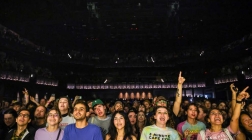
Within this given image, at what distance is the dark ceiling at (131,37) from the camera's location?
1234cm

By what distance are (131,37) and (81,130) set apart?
1533 centimetres

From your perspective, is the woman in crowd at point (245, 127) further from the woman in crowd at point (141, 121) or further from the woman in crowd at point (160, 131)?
the woman in crowd at point (141, 121)

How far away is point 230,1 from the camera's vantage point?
11953mm

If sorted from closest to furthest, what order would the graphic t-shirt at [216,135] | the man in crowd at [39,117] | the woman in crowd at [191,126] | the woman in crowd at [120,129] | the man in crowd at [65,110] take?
the graphic t-shirt at [216,135], the woman in crowd at [120,129], the woman in crowd at [191,126], the man in crowd at [65,110], the man in crowd at [39,117]

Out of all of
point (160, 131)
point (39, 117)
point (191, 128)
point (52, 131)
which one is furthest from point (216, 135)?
point (39, 117)

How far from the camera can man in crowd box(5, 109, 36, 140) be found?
10.9 feet

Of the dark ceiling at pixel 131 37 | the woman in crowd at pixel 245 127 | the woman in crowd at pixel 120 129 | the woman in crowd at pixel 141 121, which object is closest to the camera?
the woman in crowd at pixel 120 129

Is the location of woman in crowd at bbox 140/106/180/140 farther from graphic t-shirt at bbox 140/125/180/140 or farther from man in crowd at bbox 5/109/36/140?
man in crowd at bbox 5/109/36/140

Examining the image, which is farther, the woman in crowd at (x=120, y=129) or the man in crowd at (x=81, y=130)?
the woman in crowd at (x=120, y=129)

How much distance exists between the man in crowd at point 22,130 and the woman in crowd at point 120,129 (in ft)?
4.34

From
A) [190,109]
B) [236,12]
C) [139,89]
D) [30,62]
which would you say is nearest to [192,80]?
[139,89]

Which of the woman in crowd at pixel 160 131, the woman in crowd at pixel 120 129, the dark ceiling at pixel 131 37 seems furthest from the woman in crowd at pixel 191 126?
the dark ceiling at pixel 131 37

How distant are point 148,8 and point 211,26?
6.67 metres

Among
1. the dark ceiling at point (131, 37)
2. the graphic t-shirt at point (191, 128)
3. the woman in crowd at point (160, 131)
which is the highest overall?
the dark ceiling at point (131, 37)
